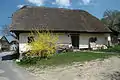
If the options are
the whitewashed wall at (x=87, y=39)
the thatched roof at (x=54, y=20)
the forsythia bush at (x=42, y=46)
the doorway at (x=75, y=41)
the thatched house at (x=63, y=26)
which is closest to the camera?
the forsythia bush at (x=42, y=46)

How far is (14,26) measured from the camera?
3156 cm

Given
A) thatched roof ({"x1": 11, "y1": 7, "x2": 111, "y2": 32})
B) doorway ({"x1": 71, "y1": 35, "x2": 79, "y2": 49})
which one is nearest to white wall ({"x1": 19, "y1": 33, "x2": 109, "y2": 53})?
doorway ({"x1": 71, "y1": 35, "x2": 79, "y2": 49})

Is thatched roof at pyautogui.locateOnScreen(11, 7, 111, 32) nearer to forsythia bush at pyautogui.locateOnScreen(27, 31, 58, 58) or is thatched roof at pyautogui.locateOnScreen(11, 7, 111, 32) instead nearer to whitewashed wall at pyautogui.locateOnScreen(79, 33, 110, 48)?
whitewashed wall at pyautogui.locateOnScreen(79, 33, 110, 48)

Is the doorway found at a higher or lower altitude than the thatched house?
lower

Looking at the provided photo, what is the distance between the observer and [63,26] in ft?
113

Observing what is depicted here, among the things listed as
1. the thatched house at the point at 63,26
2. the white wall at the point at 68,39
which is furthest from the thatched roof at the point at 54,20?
the white wall at the point at 68,39

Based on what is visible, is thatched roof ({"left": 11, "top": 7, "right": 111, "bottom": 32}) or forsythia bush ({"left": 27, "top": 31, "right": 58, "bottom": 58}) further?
thatched roof ({"left": 11, "top": 7, "right": 111, "bottom": 32})

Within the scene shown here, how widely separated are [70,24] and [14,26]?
8.30m

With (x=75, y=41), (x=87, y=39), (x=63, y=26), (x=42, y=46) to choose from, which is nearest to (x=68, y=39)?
(x=75, y=41)

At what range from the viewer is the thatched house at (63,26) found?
3219 centimetres

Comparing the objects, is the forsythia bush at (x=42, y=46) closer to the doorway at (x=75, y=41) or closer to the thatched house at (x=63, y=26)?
the thatched house at (x=63, y=26)

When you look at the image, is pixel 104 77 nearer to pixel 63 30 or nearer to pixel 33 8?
pixel 63 30

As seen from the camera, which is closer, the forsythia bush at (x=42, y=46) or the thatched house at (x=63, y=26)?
the forsythia bush at (x=42, y=46)

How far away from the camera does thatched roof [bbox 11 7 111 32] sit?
32.9 metres
